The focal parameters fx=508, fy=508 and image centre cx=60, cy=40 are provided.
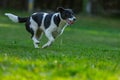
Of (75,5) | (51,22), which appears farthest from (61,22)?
(75,5)

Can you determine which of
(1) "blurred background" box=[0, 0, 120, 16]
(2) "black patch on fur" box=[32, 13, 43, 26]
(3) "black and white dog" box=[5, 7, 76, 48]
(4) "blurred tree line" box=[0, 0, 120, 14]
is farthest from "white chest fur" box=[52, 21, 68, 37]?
(4) "blurred tree line" box=[0, 0, 120, 14]

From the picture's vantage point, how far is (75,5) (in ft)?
157

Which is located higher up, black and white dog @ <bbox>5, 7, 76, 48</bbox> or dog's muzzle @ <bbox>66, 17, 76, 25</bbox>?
dog's muzzle @ <bbox>66, 17, 76, 25</bbox>

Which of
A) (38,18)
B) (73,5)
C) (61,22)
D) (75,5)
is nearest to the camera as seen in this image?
(61,22)

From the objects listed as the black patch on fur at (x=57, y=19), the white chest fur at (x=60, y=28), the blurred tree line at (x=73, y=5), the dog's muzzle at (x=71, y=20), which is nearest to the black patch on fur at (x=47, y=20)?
the black patch on fur at (x=57, y=19)

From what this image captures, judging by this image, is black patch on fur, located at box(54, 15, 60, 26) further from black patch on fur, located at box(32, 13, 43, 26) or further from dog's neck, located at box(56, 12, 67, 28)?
black patch on fur, located at box(32, 13, 43, 26)

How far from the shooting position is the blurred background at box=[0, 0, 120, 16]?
151ft

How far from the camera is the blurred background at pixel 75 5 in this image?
46.0 metres

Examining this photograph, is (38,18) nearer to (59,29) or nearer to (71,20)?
(59,29)

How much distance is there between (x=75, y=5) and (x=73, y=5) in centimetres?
31

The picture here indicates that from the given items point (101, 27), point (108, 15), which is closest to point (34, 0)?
point (108, 15)

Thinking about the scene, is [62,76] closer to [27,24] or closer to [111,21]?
[27,24]

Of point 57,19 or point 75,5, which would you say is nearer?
point 57,19

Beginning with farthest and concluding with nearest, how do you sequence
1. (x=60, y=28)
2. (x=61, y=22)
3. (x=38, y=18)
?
(x=38, y=18), (x=60, y=28), (x=61, y=22)
